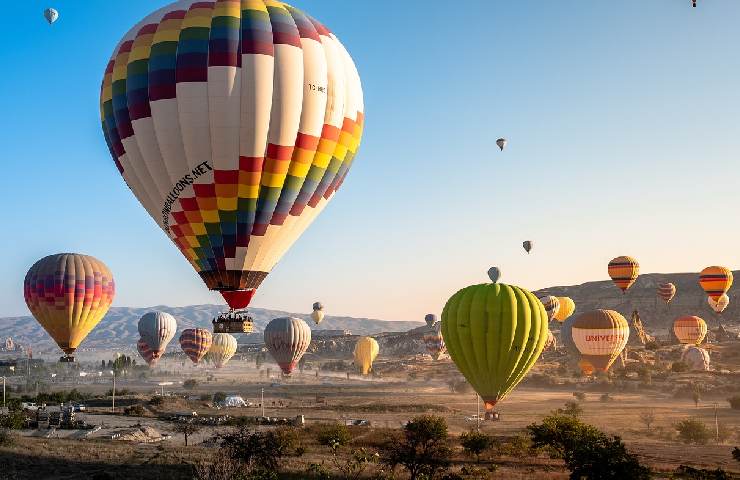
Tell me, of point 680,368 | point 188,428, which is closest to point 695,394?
point 680,368

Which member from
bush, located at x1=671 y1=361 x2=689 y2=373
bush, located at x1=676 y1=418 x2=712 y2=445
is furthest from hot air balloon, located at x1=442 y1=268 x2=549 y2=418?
bush, located at x1=671 y1=361 x2=689 y2=373

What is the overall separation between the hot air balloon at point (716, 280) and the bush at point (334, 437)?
90771 millimetres

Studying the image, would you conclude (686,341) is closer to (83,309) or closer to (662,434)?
(662,434)

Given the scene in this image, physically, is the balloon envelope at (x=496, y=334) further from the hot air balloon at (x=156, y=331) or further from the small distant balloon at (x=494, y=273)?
the hot air balloon at (x=156, y=331)

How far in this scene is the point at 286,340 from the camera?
310 feet

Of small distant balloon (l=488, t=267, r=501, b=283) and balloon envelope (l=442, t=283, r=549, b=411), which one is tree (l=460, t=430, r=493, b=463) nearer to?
balloon envelope (l=442, t=283, r=549, b=411)

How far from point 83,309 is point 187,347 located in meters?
62.6

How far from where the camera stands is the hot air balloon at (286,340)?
94875mm

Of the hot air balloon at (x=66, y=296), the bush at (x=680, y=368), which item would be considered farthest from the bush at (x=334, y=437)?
the bush at (x=680, y=368)

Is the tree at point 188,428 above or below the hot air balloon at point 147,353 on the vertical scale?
below

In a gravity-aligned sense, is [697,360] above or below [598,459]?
above

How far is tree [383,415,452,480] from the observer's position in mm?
35681

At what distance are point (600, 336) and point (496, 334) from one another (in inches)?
1682

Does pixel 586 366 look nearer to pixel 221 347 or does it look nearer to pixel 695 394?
pixel 695 394
